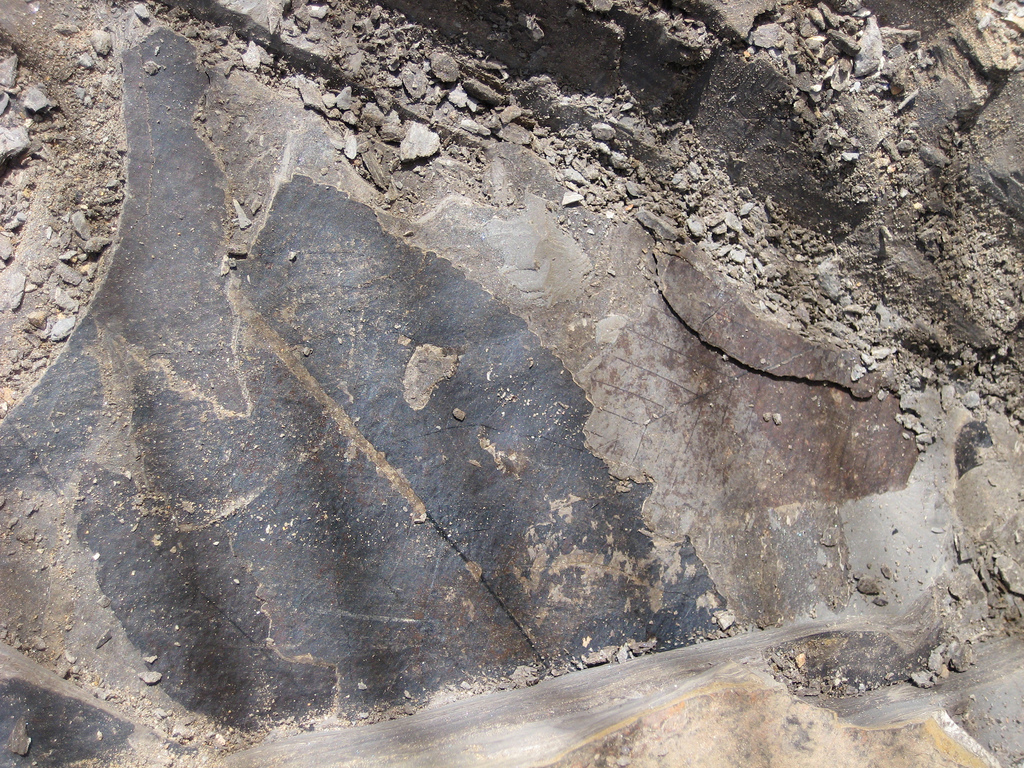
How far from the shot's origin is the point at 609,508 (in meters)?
1.70

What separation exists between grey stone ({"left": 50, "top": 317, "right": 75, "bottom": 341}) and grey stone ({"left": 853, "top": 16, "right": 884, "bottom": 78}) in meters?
2.15

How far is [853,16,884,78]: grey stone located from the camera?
1781 millimetres

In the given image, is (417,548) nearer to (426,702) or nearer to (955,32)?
(426,702)

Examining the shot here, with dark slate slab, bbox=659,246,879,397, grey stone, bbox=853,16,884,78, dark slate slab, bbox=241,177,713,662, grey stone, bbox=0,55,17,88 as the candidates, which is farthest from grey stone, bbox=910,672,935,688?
grey stone, bbox=0,55,17,88

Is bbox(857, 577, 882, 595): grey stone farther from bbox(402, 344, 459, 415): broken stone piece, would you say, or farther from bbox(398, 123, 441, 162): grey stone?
bbox(398, 123, 441, 162): grey stone

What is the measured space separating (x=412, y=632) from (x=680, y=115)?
1.65 m

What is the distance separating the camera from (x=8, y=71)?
1.59m

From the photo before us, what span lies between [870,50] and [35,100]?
219cm

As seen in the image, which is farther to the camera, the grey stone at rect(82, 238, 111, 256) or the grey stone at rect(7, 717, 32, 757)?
the grey stone at rect(82, 238, 111, 256)

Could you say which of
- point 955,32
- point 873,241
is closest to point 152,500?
point 873,241

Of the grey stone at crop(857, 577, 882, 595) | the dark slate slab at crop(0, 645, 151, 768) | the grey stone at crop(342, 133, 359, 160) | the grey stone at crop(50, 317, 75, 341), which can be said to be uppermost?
the grey stone at crop(342, 133, 359, 160)

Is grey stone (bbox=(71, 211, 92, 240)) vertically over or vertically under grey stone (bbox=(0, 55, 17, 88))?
under

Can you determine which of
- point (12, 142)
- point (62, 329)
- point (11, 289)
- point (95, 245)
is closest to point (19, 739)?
point (62, 329)

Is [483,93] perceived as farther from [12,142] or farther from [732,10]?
[12,142]
